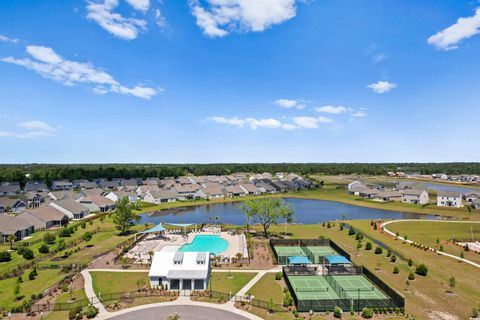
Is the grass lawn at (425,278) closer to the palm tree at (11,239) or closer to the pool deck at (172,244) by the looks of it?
the pool deck at (172,244)

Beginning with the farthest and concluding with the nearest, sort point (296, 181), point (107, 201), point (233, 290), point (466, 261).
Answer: point (296, 181) → point (107, 201) → point (466, 261) → point (233, 290)

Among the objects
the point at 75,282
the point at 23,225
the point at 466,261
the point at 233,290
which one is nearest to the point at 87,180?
the point at 23,225

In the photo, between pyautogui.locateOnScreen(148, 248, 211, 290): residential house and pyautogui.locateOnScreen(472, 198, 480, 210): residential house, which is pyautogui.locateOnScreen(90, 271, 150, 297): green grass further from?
pyautogui.locateOnScreen(472, 198, 480, 210): residential house

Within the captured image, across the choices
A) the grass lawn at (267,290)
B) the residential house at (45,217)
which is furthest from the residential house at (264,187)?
the grass lawn at (267,290)

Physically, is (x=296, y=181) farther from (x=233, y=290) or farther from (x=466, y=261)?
(x=233, y=290)

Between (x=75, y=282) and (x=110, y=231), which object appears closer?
(x=75, y=282)

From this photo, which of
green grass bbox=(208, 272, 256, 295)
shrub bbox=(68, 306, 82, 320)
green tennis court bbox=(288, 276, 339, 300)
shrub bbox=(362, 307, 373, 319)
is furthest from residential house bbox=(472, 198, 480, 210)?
shrub bbox=(68, 306, 82, 320)

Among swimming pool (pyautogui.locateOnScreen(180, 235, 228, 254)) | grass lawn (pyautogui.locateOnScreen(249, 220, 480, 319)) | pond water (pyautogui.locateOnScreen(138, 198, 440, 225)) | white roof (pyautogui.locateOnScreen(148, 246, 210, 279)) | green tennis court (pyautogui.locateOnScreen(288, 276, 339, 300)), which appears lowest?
grass lawn (pyautogui.locateOnScreen(249, 220, 480, 319))
